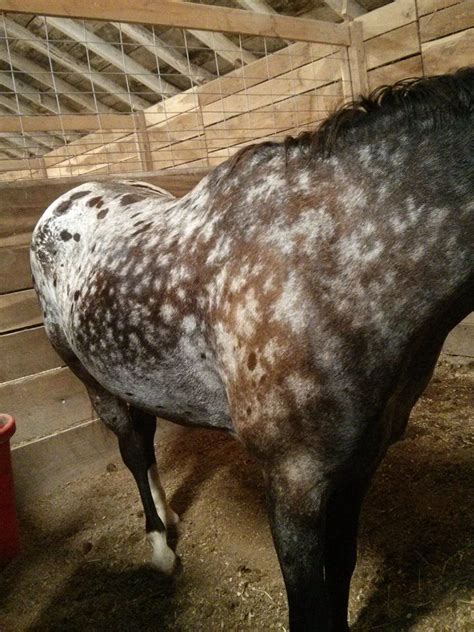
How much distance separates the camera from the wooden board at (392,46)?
9.95ft

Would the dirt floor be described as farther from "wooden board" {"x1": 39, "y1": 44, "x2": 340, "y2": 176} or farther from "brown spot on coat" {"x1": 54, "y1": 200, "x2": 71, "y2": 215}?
"wooden board" {"x1": 39, "y1": 44, "x2": 340, "y2": 176}

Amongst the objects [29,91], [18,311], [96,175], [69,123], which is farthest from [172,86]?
[18,311]

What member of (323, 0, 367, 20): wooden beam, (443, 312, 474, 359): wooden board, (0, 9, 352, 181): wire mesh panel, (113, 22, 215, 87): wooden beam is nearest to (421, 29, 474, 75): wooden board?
(0, 9, 352, 181): wire mesh panel

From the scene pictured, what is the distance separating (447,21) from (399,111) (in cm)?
259

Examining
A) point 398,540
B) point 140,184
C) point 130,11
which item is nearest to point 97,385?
point 140,184

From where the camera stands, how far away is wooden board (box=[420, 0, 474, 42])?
2767 millimetres

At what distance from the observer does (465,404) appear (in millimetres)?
2703

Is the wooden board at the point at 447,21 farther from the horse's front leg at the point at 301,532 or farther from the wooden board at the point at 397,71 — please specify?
the horse's front leg at the point at 301,532

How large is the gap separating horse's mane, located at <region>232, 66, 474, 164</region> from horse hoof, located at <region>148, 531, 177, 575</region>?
5.36ft

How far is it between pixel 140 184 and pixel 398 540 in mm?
1842

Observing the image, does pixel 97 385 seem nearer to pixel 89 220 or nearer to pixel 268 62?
pixel 89 220

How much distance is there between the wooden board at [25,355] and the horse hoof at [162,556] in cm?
112

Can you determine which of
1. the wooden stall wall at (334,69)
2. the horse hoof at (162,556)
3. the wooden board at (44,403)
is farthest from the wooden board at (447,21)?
the horse hoof at (162,556)

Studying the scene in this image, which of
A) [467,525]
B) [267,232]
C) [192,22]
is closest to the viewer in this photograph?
[267,232]
